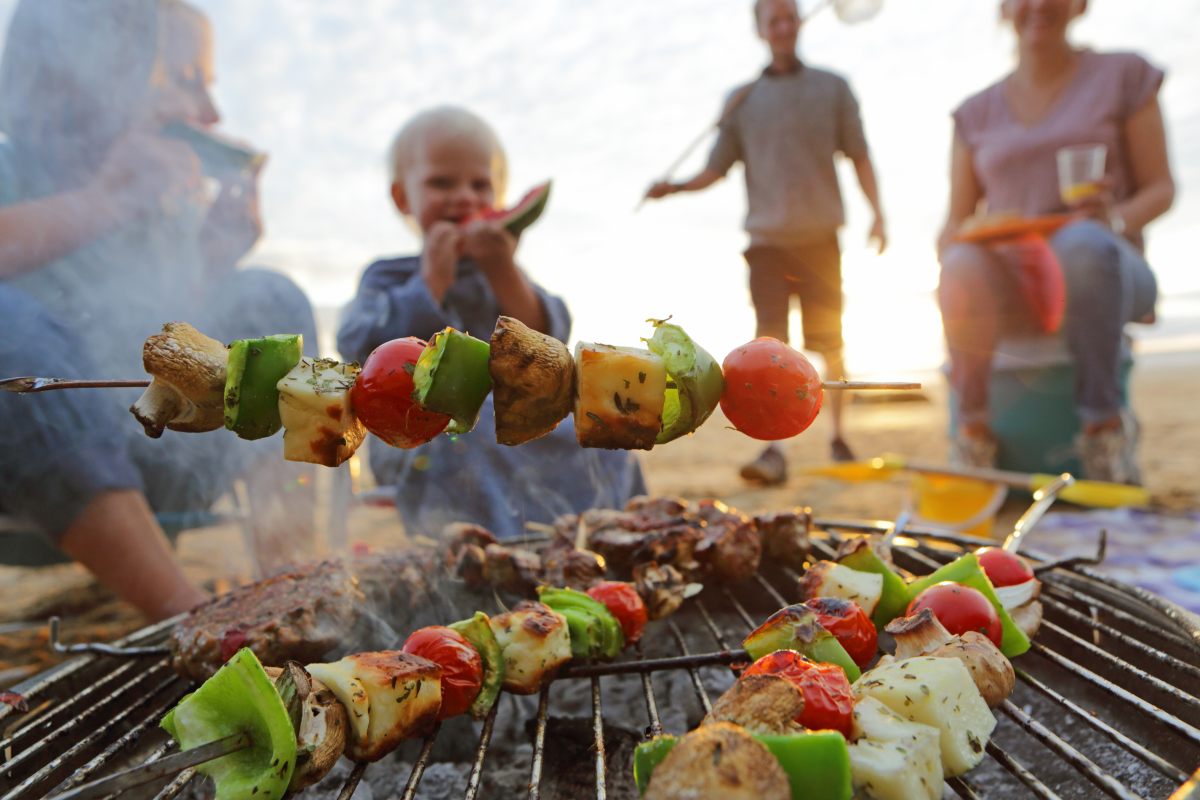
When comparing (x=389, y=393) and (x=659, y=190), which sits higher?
(x=659, y=190)

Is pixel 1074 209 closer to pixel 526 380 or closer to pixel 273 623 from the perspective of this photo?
pixel 526 380

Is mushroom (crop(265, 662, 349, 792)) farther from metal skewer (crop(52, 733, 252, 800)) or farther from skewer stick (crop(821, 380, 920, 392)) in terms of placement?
skewer stick (crop(821, 380, 920, 392))

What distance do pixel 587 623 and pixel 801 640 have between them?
0.52m

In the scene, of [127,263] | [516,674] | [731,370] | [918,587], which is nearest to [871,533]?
[918,587]

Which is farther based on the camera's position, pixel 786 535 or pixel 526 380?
pixel 786 535

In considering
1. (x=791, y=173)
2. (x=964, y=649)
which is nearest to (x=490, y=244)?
(x=964, y=649)

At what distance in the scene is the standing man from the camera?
597 cm

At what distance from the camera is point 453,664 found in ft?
4.78

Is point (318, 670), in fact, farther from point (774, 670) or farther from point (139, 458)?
point (139, 458)

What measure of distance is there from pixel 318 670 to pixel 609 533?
3.88ft

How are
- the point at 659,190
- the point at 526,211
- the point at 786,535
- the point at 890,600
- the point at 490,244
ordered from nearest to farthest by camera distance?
the point at 890,600, the point at 786,535, the point at 526,211, the point at 490,244, the point at 659,190

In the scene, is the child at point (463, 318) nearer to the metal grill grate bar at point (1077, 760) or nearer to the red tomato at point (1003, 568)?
the red tomato at point (1003, 568)

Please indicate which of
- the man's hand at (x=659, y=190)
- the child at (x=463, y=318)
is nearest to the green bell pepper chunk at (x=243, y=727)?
the child at (x=463, y=318)

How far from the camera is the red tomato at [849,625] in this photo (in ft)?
5.00
